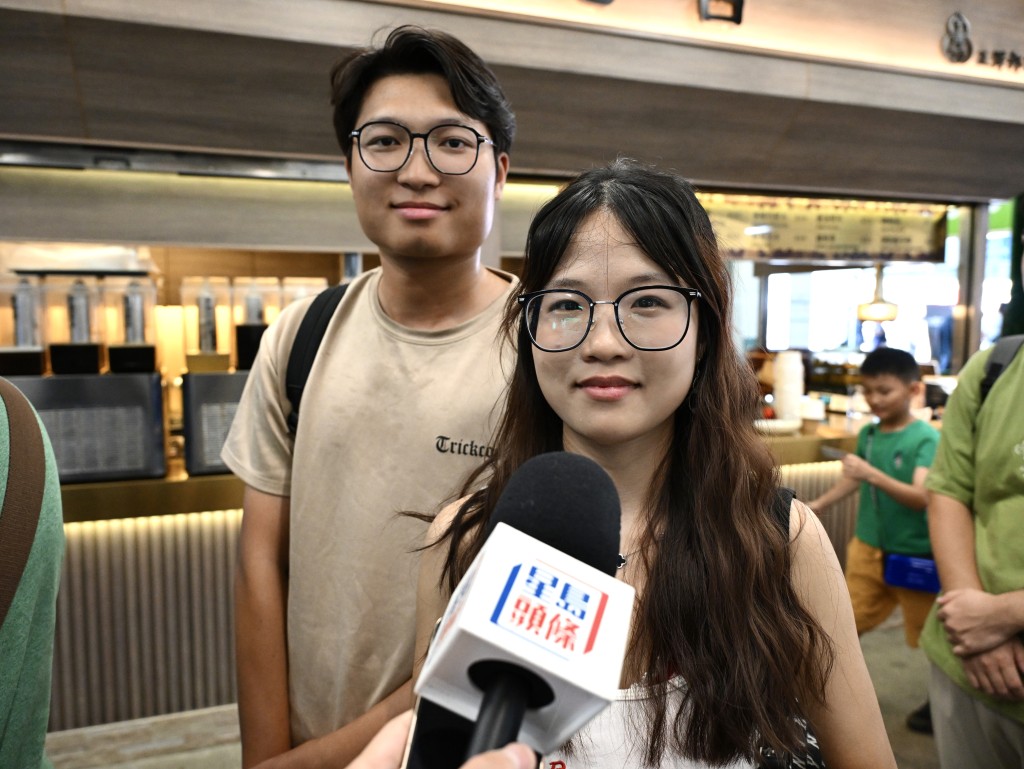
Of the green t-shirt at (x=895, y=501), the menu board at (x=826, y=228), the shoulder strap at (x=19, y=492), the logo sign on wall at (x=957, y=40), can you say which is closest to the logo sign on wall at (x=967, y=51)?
the logo sign on wall at (x=957, y=40)

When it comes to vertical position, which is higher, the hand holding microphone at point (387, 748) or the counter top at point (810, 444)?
the hand holding microphone at point (387, 748)

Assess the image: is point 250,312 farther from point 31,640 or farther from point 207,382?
point 31,640

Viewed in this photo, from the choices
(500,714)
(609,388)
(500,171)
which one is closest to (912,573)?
(500,171)

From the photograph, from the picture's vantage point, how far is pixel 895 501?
121 inches

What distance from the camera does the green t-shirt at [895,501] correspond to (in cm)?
307

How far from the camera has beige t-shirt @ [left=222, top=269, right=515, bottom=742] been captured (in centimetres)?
133

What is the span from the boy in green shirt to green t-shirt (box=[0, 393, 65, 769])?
2719 millimetres

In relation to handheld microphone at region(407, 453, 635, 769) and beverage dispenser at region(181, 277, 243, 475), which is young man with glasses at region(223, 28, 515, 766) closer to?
handheld microphone at region(407, 453, 635, 769)

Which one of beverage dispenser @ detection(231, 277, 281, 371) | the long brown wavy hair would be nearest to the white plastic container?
beverage dispenser @ detection(231, 277, 281, 371)

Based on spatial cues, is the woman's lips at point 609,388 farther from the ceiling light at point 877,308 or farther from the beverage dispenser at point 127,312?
the ceiling light at point 877,308

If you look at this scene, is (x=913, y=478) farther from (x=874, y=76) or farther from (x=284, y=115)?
(x=284, y=115)

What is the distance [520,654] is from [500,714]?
0.04 metres

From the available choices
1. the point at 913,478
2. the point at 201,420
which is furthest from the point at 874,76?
the point at 201,420

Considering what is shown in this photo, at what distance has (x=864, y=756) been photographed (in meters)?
1.01
